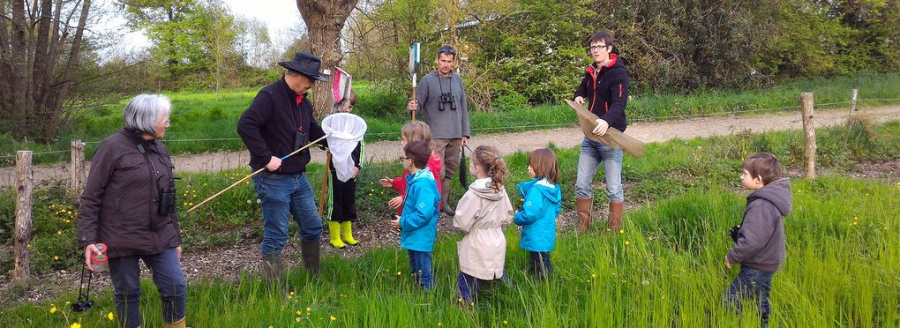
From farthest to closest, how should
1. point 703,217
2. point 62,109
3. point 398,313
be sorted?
point 62,109
point 703,217
point 398,313

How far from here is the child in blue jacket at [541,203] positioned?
436 cm

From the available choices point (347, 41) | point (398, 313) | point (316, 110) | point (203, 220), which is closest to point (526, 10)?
point (347, 41)

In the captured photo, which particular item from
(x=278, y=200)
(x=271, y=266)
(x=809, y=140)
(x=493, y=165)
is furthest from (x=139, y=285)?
(x=809, y=140)

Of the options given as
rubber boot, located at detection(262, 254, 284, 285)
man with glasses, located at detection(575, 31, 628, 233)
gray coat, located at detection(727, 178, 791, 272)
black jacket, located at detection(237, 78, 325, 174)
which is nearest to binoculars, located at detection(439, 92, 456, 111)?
man with glasses, located at detection(575, 31, 628, 233)

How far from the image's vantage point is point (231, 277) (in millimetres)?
5098

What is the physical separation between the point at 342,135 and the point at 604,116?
2265 millimetres

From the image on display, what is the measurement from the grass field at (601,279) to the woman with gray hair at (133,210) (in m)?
0.34

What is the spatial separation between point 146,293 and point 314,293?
1.21 meters

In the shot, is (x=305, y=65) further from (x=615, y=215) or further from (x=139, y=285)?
(x=615, y=215)

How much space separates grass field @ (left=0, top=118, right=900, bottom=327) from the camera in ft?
12.0

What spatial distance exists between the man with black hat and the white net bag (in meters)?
0.29

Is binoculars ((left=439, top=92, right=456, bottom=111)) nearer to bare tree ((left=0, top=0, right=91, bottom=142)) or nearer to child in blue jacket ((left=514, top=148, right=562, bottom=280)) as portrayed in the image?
child in blue jacket ((left=514, top=148, right=562, bottom=280))

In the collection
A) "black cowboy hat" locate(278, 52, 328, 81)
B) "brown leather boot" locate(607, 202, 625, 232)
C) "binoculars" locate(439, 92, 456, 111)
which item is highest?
"black cowboy hat" locate(278, 52, 328, 81)

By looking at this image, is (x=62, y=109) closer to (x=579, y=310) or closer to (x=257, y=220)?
(x=257, y=220)
